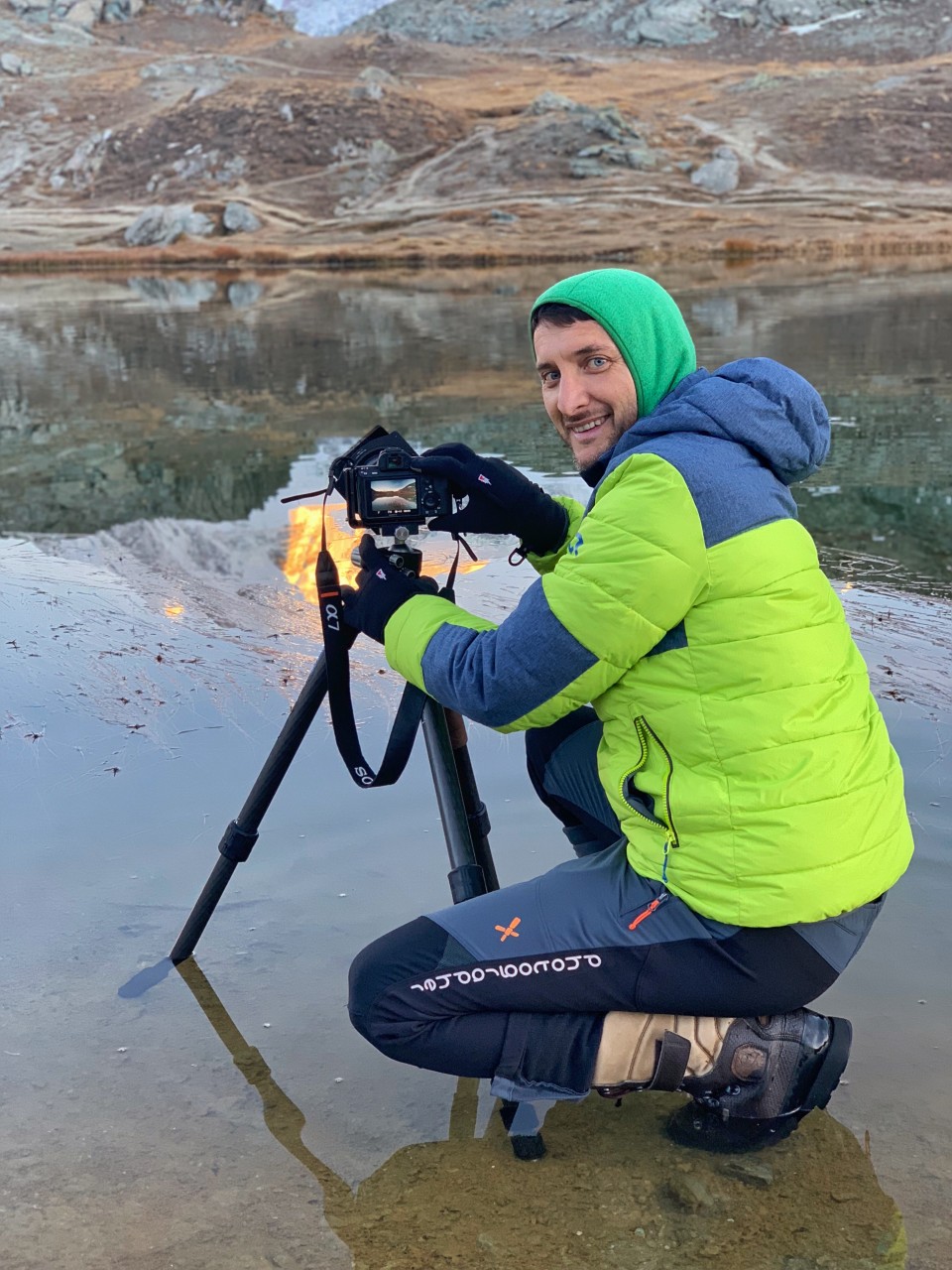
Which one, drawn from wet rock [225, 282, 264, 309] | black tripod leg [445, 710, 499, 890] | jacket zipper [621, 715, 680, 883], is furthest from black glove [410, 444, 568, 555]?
wet rock [225, 282, 264, 309]

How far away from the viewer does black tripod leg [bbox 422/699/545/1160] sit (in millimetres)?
2299

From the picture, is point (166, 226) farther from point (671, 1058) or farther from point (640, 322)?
point (671, 1058)

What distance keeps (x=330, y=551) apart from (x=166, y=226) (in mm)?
40001

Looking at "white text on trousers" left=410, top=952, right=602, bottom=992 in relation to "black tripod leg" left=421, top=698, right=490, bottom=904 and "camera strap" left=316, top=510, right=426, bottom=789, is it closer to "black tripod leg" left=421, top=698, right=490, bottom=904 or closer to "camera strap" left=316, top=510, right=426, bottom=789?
"black tripod leg" left=421, top=698, right=490, bottom=904

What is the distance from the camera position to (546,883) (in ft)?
7.38

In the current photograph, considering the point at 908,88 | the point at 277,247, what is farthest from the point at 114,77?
the point at 908,88

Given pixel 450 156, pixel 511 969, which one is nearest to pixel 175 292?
pixel 511 969

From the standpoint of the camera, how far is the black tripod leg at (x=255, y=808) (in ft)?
8.73

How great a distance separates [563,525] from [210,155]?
55453mm

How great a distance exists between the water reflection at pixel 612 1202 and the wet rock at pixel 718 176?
45100 millimetres

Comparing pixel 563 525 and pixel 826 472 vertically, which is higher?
pixel 563 525

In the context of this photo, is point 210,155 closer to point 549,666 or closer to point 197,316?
point 197,316

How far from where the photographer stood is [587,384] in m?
2.28

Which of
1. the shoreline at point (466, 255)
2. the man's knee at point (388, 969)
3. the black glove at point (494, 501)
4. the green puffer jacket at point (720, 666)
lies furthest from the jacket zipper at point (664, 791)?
the shoreline at point (466, 255)
